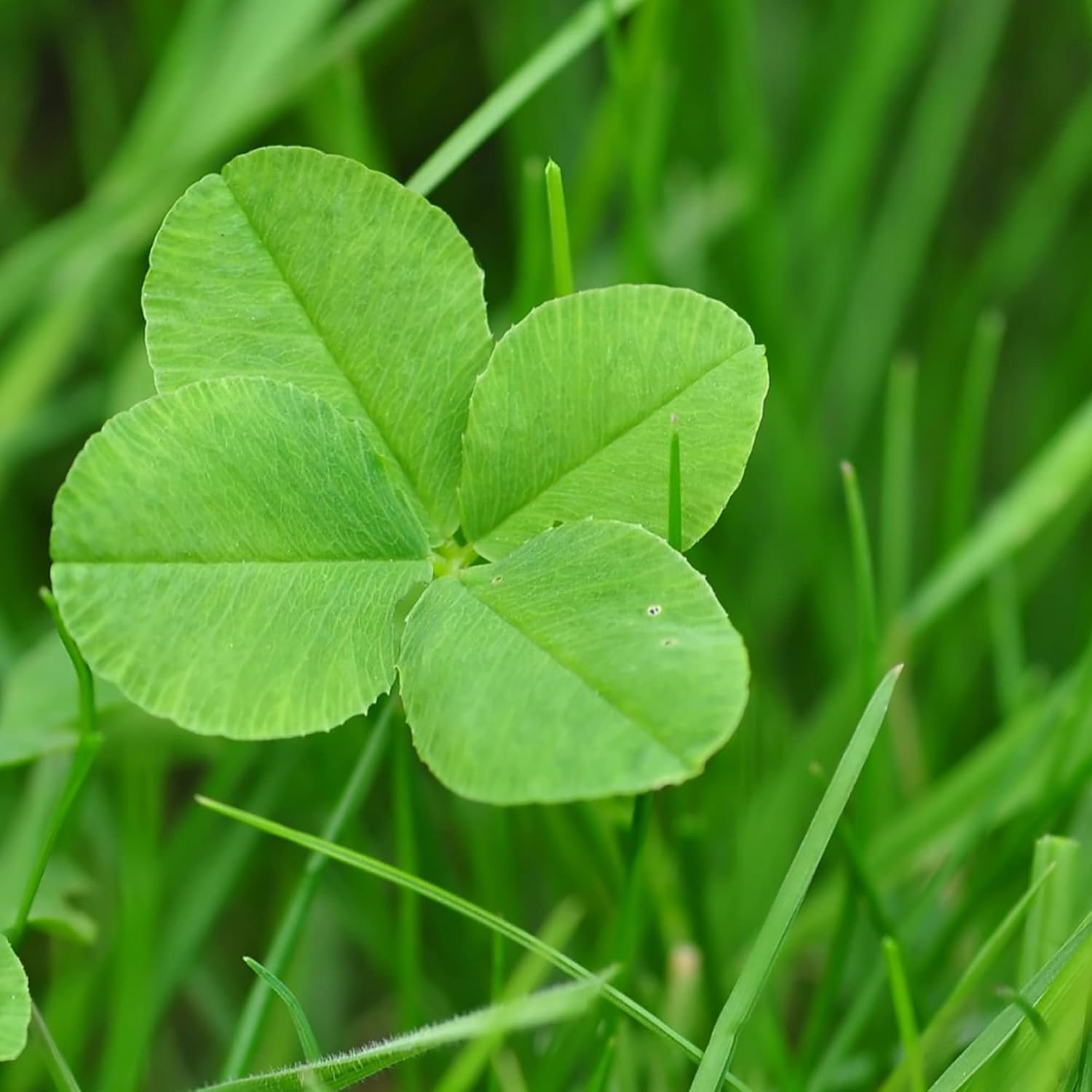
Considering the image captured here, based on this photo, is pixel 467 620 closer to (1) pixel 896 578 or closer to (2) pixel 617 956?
(2) pixel 617 956

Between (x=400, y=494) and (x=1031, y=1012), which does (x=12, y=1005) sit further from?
(x=1031, y=1012)

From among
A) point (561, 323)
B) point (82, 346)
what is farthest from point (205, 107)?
point (561, 323)

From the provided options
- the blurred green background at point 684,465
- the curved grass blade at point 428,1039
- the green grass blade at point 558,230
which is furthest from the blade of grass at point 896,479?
the curved grass blade at point 428,1039

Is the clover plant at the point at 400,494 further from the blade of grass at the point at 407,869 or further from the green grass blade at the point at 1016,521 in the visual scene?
the green grass blade at the point at 1016,521

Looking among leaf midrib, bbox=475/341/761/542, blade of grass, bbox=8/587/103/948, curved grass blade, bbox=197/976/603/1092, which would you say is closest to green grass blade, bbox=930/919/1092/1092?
curved grass blade, bbox=197/976/603/1092

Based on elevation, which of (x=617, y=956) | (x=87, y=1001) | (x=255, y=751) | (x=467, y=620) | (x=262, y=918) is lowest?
(x=262, y=918)

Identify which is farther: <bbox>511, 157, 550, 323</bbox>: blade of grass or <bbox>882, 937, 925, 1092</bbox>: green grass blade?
<bbox>511, 157, 550, 323</bbox>: blade of grass

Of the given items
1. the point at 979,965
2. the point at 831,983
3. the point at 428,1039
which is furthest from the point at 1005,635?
the point at 428,1039

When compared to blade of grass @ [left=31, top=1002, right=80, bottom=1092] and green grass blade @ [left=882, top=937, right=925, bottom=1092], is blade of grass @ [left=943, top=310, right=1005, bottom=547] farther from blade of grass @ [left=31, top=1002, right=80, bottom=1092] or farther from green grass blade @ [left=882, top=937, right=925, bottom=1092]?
blade of grass @ [left=31, top=1002, right=80, bottom=1092]

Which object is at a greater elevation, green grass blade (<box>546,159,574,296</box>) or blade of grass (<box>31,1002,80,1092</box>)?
green grass blade (<box>546,159,574,296</box>)
